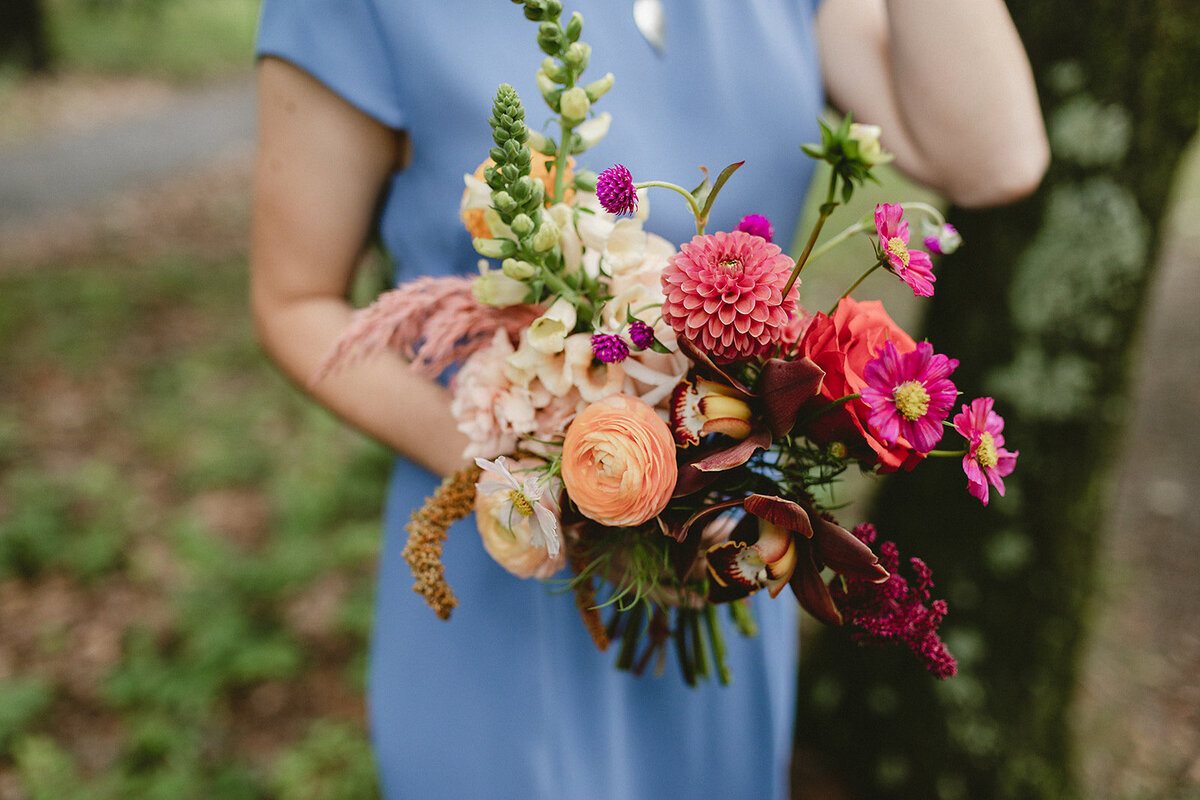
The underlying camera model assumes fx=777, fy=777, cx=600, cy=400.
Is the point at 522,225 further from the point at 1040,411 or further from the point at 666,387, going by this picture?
the point at 1040,411

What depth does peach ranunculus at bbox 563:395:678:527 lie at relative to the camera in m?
0.84

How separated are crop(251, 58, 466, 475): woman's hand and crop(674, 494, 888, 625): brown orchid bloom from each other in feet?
1.89

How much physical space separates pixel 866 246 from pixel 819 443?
8837 millimetres

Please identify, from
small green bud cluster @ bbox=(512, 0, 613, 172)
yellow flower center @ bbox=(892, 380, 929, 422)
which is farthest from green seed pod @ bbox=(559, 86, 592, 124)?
yellow flower center @ bbox=(892, 380, 929, 422)

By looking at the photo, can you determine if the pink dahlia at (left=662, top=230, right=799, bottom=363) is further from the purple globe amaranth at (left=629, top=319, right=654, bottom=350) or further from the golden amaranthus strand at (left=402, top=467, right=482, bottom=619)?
the golden amaranthus strand at (left=402, top=467, right=482, bottom=619)

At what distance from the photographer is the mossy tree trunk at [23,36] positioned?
12.3 metres

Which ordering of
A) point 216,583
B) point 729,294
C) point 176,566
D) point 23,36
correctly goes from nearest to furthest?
point 729,294, point 216,583, point 176,566, point 23,36

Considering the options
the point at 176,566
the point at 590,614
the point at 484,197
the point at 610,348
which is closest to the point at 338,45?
the point at 484,197

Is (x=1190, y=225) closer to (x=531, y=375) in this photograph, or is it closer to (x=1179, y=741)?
(x=1179, y=741)

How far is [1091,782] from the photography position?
2973 mm

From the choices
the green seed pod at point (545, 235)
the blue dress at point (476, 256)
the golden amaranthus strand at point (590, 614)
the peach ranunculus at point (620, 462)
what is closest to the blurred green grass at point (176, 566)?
the blue dress at point (476, 256)

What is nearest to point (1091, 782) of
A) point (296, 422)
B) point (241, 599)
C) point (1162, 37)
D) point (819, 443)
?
point (1162, 37)

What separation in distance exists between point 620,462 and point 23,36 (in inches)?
630

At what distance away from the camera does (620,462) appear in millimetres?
835
